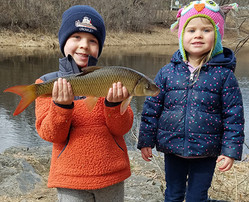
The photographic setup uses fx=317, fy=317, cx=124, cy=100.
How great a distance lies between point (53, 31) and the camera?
26578 millimetres

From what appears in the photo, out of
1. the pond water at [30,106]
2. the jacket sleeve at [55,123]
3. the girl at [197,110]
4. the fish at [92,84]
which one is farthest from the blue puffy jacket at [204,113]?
the pond water at [30,106]

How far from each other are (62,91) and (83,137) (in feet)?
1.11

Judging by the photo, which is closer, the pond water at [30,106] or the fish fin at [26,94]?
the fish fin at [26,94]

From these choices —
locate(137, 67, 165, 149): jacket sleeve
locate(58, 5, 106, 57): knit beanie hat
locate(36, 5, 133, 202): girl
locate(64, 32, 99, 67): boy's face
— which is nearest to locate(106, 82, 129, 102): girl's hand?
locate(36, 5, 133, 202): girl

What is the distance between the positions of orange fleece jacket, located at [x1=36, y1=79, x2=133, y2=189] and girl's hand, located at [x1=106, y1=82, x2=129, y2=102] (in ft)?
0.28

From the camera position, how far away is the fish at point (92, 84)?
180 centimetres

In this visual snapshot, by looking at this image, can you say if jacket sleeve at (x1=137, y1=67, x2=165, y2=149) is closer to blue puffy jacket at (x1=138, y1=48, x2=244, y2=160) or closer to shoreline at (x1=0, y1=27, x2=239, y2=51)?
blue puffy jacket at (x1=138, y1=48, x2=244, y2=160)

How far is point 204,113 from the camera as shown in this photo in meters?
2.30

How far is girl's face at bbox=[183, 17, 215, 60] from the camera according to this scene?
7.70 ft

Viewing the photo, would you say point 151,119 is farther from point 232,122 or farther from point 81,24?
point 81,24

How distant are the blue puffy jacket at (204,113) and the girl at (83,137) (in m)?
0.46

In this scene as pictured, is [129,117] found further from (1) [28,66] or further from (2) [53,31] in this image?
(2) [53,31]

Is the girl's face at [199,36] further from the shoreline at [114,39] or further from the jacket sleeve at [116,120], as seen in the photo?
the shoreline at [114,39]

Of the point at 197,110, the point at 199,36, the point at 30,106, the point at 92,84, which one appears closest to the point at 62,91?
the point at 92,84
